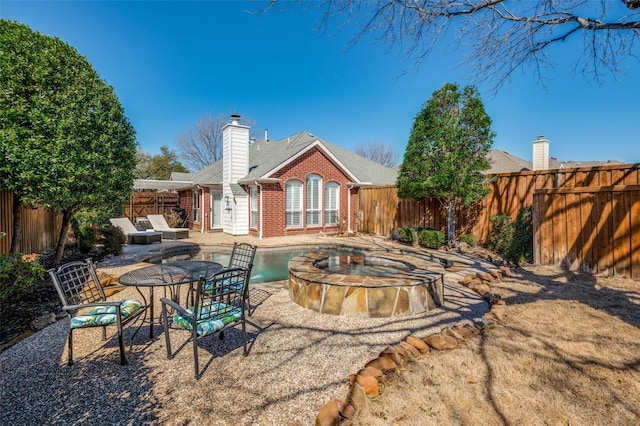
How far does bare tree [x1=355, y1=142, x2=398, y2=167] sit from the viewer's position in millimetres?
41500

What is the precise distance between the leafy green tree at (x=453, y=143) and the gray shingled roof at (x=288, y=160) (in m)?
6.07

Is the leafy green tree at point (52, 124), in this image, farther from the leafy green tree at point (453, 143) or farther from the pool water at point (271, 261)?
the leafy green tree at point (453, 143)

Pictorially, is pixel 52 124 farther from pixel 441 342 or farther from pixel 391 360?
pixel 441 342

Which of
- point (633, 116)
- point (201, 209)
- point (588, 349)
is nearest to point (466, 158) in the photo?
point (633, 116)

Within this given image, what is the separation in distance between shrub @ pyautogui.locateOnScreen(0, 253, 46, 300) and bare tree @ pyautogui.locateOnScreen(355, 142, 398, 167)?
130 ft

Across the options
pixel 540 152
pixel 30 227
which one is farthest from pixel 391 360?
pixel 540 152

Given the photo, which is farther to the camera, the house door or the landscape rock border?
the house door

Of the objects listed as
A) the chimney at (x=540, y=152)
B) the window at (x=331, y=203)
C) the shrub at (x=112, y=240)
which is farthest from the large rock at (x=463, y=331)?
the chimney at (x=540, y=152)

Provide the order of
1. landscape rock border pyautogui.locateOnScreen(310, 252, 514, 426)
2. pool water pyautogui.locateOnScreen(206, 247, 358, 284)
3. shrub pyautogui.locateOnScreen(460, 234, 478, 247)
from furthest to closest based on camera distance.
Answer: shrub pyautogui.locateOnScreen(460, 234, 478, 247)
pool water pyautogui.locateOnScreen(206, 247, 358, 284)
landscape rock border pyautogui.locateOnScreen(310, 252, 514, 426)

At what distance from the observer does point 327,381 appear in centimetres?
303

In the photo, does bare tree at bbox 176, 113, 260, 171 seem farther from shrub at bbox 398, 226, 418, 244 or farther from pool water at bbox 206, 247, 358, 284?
shrub at bbox 398, 226, 418, 244

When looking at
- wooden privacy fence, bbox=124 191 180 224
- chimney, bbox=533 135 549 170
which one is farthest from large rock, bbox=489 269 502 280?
wooden privacy fence, bbox=124 191 180 224

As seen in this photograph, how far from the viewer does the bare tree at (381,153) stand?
41500 mm

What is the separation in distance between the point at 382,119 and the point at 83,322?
23.6 m
